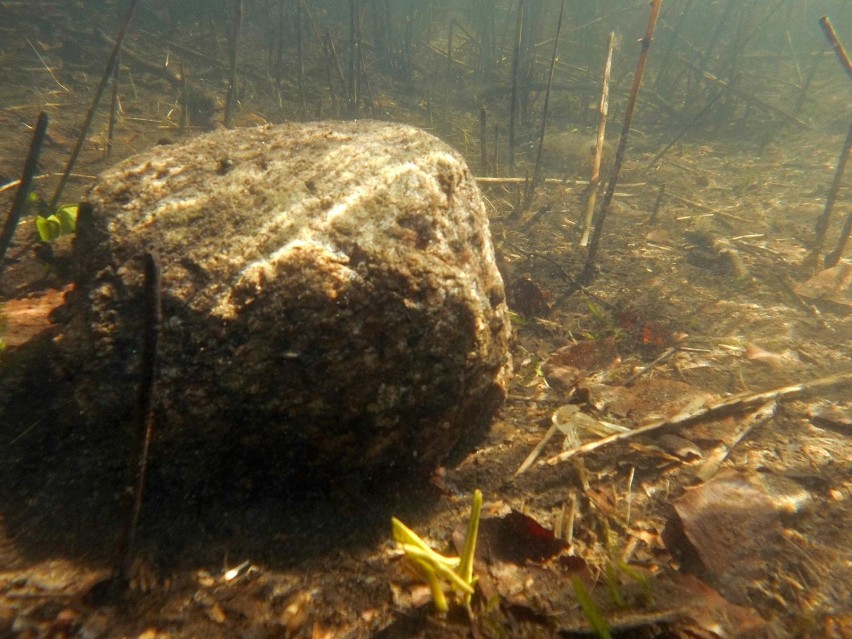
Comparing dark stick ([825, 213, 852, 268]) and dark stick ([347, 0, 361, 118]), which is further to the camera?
dark stick ([347, 0, 361, 118])

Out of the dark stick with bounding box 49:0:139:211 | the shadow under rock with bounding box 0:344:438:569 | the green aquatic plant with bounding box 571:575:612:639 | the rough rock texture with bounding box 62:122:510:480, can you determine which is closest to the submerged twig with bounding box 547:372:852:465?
the rough rock texture with bounding box 62:122:510:480

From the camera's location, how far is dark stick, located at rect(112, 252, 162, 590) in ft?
4.82

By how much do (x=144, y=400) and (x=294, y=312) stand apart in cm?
61

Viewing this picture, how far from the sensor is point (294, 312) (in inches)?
73.3

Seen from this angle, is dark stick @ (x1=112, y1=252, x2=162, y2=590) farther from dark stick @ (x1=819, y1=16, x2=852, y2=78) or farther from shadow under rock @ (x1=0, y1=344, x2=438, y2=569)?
dark stick @ (x1=819, y1=16, x2=852, y2=78)

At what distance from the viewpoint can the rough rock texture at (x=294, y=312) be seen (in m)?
1.85

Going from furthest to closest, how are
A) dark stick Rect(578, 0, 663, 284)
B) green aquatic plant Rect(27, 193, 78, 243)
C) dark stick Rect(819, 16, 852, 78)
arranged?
dark stick Rect(819, 16, 852, 78), dark stick Rect(578, 0, 663, 284), green aquatic plant Rect(27, 193, 78, 243)

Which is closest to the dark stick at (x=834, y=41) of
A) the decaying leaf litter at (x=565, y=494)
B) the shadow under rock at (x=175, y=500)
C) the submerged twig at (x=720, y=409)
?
the decaying leaf litter at (x=565, y=494)

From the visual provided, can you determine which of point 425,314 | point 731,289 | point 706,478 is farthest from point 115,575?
point 731,289

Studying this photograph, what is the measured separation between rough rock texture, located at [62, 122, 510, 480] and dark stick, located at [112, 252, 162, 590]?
0.28 metres

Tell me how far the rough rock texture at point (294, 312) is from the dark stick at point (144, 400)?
280 mm

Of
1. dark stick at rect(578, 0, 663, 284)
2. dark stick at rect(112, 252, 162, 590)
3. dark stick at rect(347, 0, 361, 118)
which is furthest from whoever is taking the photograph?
dark stick at rect(347, 0, 361, 118)

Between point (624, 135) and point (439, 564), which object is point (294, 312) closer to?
point (439, 564)

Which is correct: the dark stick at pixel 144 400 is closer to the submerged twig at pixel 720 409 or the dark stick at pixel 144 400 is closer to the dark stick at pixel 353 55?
the submerged twig at pixel 720 409
